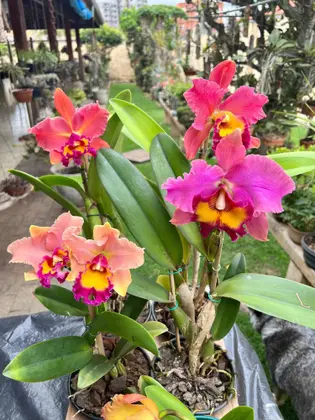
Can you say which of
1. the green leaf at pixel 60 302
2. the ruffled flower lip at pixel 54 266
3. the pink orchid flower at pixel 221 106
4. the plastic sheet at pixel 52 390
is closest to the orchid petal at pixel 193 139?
the pink orchid flower at pixel 221 106

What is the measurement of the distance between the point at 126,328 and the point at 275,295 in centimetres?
34

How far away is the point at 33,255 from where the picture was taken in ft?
2.63

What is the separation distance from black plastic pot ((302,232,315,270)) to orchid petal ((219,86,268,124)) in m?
1.37

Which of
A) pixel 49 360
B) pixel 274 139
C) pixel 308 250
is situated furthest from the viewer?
pixel 274 139

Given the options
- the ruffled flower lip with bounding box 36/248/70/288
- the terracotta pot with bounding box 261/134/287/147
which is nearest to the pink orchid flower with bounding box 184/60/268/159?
the ruffled flower lip with bounding box 36/248/70/288

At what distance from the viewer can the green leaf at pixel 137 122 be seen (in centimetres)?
99

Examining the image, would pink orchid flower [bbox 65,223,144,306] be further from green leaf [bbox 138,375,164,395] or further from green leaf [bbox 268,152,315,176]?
green leaf [bbox 268,152,315,176]

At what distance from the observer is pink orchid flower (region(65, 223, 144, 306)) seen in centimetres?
74

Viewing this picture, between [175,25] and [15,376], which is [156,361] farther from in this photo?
[175,25]

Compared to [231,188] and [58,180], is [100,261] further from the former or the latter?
[58,180]

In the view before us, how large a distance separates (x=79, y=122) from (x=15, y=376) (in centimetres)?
64

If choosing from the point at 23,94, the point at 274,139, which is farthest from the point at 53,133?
the point at 23,94

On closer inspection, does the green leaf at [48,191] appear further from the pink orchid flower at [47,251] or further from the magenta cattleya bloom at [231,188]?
the magenta cattleya bloom at [231,188]

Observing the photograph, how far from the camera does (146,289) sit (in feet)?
3.05
